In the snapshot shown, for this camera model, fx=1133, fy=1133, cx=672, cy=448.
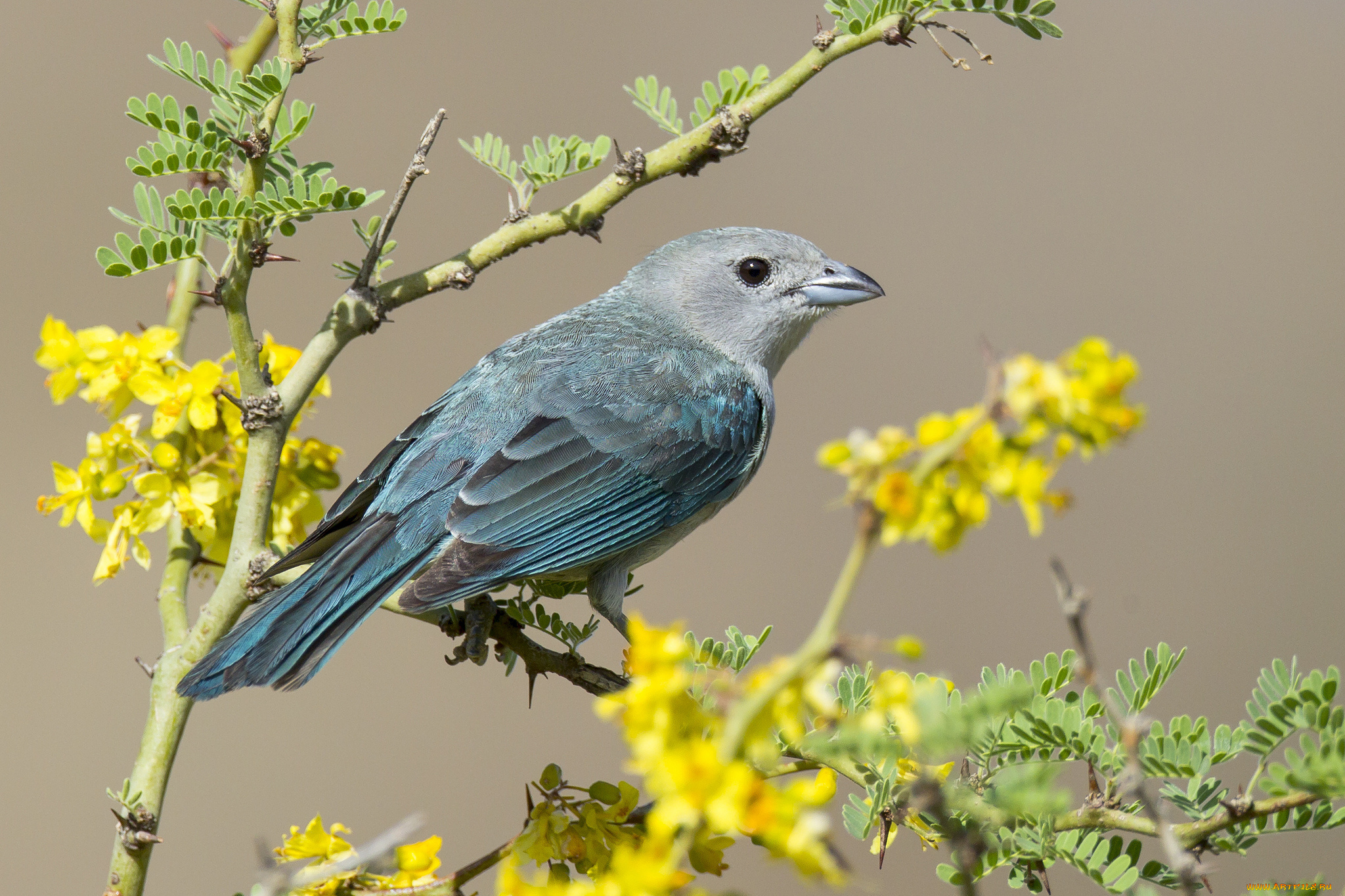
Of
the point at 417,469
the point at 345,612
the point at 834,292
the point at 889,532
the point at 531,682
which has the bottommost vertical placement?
the point at 889,532

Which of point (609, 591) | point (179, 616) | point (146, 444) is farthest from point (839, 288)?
point (179, 616)

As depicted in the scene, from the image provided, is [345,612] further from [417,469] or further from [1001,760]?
[1001,760]

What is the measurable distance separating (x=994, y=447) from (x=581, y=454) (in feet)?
8.25

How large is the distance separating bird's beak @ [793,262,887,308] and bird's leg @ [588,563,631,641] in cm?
124

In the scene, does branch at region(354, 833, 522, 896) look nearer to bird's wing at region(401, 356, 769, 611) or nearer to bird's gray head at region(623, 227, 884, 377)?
bird's wing at region(401, 356, 769, 611)

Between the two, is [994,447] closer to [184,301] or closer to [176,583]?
[176,583]

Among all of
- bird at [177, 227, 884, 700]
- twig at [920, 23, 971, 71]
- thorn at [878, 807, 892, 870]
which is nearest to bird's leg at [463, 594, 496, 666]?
bird at [177, 227, 884, 700]

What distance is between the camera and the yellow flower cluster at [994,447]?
835 millimetres

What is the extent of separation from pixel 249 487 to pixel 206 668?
327 millimetres

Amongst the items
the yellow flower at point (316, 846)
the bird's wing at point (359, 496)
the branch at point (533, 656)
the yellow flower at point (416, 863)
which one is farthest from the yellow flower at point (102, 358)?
the yellow flower at point (416, 863)

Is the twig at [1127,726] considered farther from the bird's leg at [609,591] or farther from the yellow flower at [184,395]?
the bird's leg at [609,591]

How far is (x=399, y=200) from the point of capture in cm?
201

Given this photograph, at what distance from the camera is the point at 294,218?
2078 mm

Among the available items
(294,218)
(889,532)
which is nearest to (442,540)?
(294,218)
